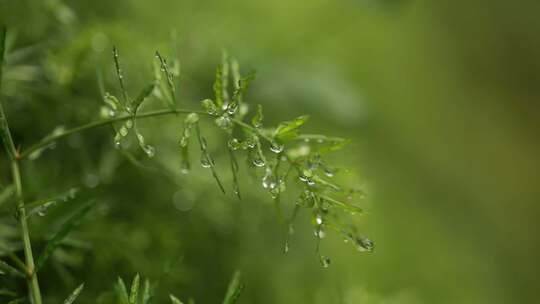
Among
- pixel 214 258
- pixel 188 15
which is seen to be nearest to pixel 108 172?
pixel 214 258

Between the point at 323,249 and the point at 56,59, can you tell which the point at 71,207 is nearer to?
the point at 56,59

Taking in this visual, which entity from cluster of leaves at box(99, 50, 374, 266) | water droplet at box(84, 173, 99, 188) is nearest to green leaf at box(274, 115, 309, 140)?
cluster of leaves at box(99, 50, 374, 266)

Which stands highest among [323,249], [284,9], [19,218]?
[284,9]

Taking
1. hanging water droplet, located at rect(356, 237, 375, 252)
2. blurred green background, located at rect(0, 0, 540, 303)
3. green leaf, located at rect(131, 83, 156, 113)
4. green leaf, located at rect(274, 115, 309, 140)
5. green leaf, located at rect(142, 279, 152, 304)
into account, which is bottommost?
green leaf, located at rect(142, 279, 152, 304)

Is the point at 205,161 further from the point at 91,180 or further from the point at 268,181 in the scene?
the point at 91,180

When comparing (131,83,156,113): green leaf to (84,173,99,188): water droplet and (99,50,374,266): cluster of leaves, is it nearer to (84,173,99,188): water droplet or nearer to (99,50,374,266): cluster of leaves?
(99,50,374,266): cluster of leaves

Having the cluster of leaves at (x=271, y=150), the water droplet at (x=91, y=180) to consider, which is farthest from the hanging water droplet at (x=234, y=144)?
the water droplet at (x=91, y=180)

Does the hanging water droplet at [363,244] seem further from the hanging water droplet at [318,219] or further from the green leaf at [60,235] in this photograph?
the green leaf at [60,235]
